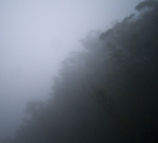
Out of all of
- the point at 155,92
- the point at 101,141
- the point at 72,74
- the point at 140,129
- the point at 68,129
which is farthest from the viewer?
the point at 72,74

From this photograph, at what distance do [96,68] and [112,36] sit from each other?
903 centimetres

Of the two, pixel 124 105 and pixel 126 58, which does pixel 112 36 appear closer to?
pixel 126 58

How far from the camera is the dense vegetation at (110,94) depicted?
16.9 meters

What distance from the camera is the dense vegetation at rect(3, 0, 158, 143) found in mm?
16891

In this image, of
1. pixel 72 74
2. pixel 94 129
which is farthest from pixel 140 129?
pixel 72 74

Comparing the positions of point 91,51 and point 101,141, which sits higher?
point 91,51

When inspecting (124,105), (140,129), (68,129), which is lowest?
(140,129)

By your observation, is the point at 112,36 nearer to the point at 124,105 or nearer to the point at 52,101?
the point at 124,105

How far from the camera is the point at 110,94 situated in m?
22.6

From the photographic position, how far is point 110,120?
20516mm

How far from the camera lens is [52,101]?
36.2 meters

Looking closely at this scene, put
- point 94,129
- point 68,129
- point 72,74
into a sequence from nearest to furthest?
point 94,129 < point 68,129 < point 72,74

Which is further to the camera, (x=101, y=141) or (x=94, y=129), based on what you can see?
(x=94, y=129)

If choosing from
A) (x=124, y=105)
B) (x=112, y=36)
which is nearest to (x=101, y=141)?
(x=124, y=105)
